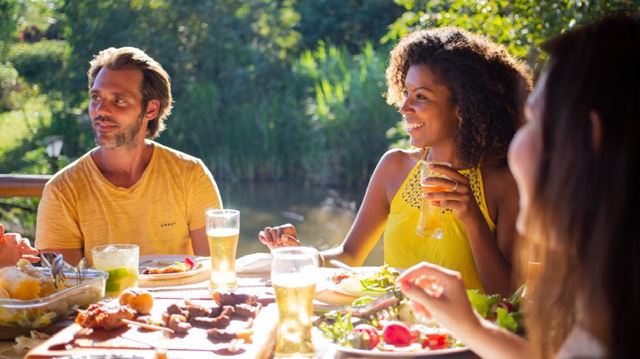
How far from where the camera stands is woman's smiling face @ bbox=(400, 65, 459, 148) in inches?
111

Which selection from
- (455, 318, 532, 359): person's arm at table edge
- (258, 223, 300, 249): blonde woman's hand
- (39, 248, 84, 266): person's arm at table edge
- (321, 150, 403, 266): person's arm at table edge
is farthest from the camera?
(321, 150, 403, 266): person's arm at table edge

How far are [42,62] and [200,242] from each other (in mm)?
11929

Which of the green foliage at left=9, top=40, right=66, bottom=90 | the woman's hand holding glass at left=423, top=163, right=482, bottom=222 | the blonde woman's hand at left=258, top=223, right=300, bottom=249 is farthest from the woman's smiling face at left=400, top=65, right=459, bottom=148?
the green foliage at left=9, top=40, right=66, bottom=90

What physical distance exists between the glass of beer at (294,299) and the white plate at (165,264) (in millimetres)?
780

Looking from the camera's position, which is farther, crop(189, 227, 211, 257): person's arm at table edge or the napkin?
crop(189, 227, 211, 257): person's arm at table edge

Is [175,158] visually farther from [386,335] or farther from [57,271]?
[386,335]

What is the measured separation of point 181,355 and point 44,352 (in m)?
0.27

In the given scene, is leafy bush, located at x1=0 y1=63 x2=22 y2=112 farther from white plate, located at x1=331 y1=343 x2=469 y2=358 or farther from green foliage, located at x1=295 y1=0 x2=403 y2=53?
white plate, located at x1=331 y1=343 x2=469 y2=358

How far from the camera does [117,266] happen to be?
222cm

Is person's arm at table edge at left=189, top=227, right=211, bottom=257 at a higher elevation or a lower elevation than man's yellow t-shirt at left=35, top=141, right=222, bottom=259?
lower

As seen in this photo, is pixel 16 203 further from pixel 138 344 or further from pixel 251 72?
pixel 251 72

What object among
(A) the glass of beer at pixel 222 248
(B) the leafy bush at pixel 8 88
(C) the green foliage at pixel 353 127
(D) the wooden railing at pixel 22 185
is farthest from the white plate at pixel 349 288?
(C) the green foliage at pixel 353 127

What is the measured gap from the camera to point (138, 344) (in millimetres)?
1679

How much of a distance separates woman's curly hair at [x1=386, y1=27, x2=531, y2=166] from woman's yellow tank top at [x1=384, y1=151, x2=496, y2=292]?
0.40 feet
